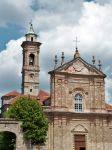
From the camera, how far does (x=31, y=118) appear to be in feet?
161

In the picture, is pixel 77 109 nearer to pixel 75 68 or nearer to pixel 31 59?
pixel 75 68

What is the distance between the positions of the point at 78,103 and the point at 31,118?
919cm

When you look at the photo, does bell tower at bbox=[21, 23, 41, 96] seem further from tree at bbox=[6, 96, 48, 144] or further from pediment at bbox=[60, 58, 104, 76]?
tree at bbox=[6, 96, 48, 144]

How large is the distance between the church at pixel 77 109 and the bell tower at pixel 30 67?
11.5 m

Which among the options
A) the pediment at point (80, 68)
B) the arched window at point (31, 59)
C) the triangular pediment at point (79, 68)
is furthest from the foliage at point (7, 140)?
the arched window at point (31, 59)

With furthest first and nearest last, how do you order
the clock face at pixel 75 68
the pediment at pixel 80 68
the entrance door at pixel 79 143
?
the clock face at pixel 75 68
the pediment at pixel 80 68
the entrance door at pixel 79 143

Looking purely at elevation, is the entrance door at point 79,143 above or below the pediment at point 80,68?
below

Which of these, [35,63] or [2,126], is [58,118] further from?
[35,63]

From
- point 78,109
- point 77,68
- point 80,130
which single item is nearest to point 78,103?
point 78,109

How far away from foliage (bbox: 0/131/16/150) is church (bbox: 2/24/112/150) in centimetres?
472

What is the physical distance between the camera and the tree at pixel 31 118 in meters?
48.3

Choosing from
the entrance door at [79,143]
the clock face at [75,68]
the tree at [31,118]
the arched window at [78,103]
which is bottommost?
the entrance door at [79,143]

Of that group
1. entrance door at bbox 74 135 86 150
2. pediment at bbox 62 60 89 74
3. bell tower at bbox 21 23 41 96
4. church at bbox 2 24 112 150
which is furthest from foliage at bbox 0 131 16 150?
bell tower at bbox 21 23 41 96

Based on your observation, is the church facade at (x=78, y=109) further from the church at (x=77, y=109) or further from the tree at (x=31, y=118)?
the tree at (x=31, y=118)
